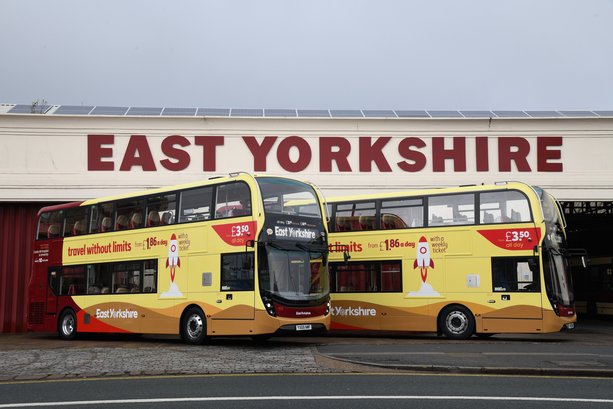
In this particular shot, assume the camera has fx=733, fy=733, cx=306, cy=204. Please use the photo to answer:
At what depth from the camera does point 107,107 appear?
90.1ft

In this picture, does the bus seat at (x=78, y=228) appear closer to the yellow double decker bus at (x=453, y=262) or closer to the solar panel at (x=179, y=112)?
the solar panel at (x=179, y=112)

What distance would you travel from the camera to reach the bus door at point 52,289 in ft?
70.9

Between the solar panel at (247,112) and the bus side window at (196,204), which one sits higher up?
the solar panel at (247,112)

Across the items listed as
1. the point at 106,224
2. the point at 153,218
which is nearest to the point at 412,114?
the point at 153,218

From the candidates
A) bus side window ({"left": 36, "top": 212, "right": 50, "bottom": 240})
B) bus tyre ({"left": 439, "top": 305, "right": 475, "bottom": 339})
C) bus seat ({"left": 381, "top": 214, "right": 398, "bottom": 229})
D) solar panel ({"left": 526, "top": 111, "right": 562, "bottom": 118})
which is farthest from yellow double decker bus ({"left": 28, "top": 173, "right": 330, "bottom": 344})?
solar panel ({"left": 526, "top": 111, "right": 562, "bottom": 118})

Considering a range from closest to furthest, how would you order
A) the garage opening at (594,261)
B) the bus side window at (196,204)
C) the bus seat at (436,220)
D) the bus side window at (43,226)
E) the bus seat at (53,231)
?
the bus side window at (196,204) → the bus seat at (436,220) → the bus seat at (53,231) → the bus side window at (43,226) → the garage opening at (594,261)

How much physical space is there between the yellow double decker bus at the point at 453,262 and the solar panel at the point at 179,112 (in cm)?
814

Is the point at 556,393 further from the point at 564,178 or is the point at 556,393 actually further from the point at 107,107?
the point at 107,107

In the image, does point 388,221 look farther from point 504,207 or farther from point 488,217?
point 504,207

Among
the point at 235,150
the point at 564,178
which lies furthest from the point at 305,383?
the point at 564,178

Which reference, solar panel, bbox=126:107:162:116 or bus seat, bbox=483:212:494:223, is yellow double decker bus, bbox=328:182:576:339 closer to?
bus seat, bbox=483:212:494:223

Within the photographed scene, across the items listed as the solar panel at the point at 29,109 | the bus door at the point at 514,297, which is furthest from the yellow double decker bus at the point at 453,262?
the solar panel at the point at 29,109

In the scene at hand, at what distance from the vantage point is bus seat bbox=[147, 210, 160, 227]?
18.7 m

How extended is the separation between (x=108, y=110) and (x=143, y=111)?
4.15 feet
